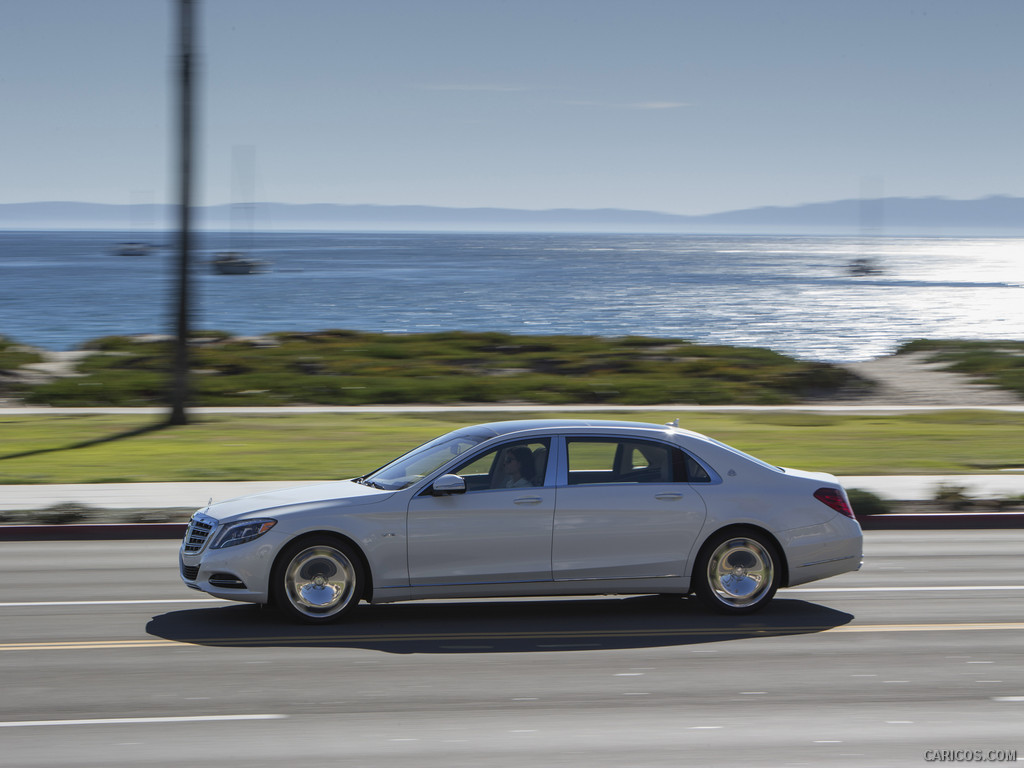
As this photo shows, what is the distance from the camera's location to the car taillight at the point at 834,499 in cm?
845

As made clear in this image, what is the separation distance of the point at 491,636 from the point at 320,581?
127 centimetres

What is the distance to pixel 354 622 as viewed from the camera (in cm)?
809

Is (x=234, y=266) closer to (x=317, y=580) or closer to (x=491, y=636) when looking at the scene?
(x=317, y=580)

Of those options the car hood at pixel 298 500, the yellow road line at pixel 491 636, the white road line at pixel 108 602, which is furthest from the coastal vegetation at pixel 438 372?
the yellow road line at pixel 491 636

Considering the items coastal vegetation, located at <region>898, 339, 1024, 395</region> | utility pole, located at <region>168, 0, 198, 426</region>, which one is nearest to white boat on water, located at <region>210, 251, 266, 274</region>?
coastal vegetation, located at <region>898, 339, 1024, 395</region>

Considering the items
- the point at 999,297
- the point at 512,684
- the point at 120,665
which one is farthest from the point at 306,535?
the point at 999,297

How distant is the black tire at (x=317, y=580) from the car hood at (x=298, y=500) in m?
0.27

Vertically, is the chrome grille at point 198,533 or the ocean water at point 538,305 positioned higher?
the ocean water at point 538,305

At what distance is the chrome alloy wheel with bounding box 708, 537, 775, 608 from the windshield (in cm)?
196

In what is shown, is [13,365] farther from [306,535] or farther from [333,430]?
[306,535]

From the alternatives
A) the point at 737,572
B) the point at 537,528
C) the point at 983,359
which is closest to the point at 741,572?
the point at 737,572

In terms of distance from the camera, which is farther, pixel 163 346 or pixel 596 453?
pixel 163 346

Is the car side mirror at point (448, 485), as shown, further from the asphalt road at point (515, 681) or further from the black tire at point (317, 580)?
the asphalt road at point (515, 681)

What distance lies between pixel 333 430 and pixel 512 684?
14692mm
